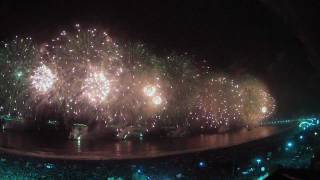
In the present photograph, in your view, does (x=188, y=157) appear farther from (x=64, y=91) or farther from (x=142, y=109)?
(x=64, y=91)


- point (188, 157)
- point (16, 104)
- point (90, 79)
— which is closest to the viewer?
point (188, 157)

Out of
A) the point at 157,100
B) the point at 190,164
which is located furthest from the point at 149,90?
the point at 190,164

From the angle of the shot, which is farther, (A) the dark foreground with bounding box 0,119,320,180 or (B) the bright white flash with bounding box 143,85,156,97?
(B) the bright white flash with bounding box 143,85,156,97

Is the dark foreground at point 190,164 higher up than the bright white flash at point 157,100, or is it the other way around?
the bright white flash at point 157,100

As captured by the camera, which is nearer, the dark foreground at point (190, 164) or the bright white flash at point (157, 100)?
the dark foreground at point (190, 164)

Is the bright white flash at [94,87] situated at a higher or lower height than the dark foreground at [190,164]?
higher

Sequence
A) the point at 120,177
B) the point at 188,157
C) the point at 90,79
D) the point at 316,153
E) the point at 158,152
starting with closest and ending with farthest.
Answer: the point at 316,153 < the point at 120,177 < the point at 188,157 < the point at 158,152 < the point at 90,79

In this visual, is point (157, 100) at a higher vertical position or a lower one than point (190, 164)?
higher

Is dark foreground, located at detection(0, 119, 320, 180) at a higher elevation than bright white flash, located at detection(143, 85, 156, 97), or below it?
below

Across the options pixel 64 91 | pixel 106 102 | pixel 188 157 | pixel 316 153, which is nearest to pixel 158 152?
pixel 188 157

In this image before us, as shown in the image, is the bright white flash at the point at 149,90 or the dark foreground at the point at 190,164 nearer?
the dark foreground at the point at 190,164

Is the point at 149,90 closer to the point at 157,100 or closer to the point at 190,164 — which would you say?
the point at 157,100
